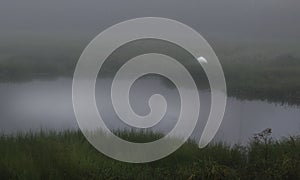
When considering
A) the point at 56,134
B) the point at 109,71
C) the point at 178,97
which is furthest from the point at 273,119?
the point at 109,71

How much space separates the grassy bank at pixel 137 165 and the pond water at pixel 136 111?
2.94 meters

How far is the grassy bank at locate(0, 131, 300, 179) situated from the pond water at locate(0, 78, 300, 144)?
2936 millimetres

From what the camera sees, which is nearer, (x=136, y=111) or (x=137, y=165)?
(x=137, y=165)

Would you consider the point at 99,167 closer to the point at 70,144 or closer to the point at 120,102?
the point at 70,144

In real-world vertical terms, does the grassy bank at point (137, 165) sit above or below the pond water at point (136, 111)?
below

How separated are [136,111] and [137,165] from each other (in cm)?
1156

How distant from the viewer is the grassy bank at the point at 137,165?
7047 millimetres

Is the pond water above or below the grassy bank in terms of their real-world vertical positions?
above

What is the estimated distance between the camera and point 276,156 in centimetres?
859

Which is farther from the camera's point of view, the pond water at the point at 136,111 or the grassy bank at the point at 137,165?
the pond water at the point at 136,111

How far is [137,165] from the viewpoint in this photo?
310 inches

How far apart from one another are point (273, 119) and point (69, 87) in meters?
14.7

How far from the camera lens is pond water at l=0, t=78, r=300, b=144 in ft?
48.8

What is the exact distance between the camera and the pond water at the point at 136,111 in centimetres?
1486
